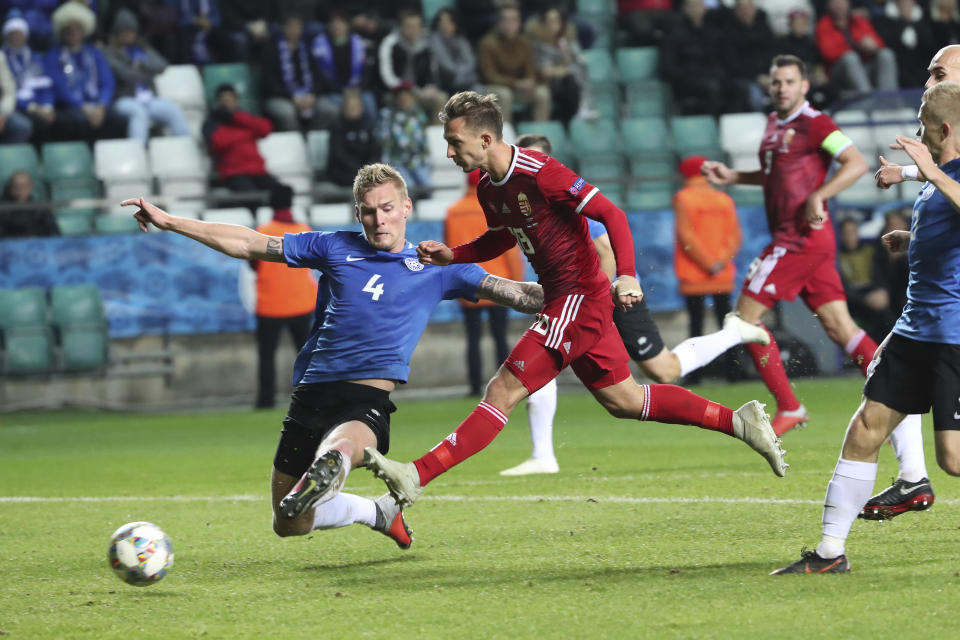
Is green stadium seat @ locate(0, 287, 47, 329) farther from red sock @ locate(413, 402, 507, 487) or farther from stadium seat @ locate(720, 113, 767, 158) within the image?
red sock @ locate(413, 402, 507, 487)

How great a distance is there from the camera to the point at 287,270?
47.4 ft

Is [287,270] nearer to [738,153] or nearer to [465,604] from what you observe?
[738,153]

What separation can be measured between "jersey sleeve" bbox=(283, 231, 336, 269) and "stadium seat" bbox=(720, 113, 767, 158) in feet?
38.9

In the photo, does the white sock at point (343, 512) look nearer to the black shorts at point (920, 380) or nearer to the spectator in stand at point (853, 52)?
the black shorts at point (920, 380)

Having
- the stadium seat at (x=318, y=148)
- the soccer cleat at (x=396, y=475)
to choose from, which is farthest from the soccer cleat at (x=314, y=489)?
the stadium seat at (x=318, y=148)

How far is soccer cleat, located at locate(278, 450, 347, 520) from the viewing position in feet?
17.0

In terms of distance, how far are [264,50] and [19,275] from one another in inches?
178

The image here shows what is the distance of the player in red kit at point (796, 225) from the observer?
953 centimetres

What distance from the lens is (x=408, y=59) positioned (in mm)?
17219

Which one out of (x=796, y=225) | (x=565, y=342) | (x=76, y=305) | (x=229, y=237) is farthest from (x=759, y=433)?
(x=76, y=305)

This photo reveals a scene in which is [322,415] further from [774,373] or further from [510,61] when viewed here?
[510,61]

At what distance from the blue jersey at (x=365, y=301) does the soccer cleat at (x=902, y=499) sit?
2.00 m

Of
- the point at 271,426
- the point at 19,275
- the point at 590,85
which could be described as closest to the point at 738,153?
the point at 590,85

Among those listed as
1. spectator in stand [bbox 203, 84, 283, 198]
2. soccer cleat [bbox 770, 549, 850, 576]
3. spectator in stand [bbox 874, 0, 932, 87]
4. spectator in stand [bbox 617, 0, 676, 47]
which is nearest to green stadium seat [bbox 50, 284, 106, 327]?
spectator in stand [bbox 203, 84, 283, 198]
